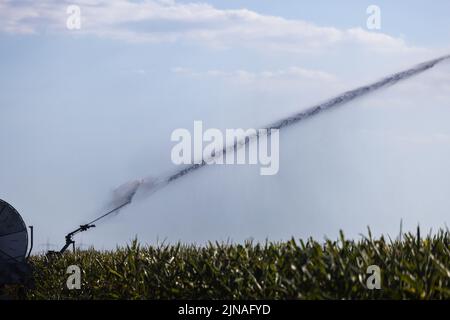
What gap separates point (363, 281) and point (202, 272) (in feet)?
17.2

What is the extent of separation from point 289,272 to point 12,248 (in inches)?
813

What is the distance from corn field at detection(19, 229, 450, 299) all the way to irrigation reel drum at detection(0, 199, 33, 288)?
34.1ft

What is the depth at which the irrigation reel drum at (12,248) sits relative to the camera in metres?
34.6

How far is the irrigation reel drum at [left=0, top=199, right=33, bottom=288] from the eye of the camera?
3456 cm

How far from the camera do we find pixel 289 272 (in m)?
16.9

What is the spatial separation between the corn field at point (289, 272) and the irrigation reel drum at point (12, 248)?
34.1 ft

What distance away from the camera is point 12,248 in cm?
3500

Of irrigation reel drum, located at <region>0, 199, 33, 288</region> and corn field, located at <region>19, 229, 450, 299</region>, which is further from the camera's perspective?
irrigation reel drum, located at <region>0, 199, 33, 288</region>

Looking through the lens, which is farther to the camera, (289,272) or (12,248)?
(12,248)

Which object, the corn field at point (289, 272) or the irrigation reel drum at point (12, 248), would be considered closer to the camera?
the corn field at point (289, 272)

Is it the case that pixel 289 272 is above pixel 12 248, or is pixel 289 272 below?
below

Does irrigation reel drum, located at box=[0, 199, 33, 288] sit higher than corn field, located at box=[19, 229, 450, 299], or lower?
higher
